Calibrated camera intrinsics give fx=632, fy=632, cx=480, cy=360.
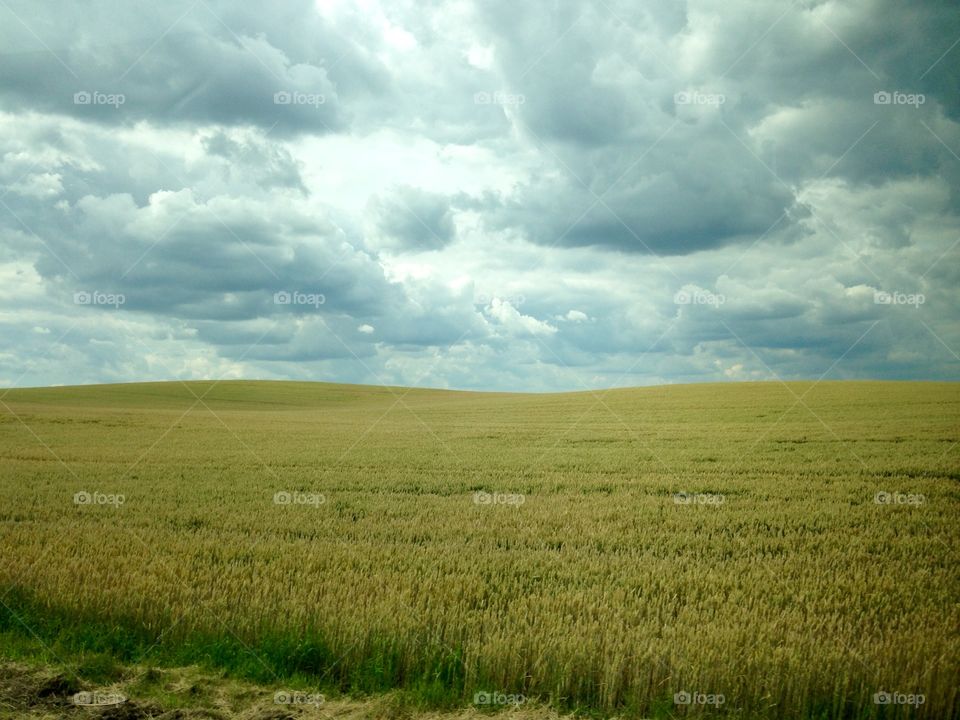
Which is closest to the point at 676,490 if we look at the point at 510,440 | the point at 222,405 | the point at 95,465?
the point at 510,440

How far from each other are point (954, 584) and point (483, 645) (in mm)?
7574

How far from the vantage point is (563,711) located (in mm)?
6004

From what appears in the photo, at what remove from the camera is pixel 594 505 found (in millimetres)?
15195

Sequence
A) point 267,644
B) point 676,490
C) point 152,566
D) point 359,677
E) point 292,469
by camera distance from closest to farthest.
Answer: point 359,677 → point 267,644 → point 152,566 → point 676,490 → point 292,469

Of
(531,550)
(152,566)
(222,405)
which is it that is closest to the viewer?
(152,566)

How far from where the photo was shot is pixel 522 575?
9.48m

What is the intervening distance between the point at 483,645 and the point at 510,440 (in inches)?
1003

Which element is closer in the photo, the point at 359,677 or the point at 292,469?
the point at 359,677

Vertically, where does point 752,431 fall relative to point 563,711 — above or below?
above

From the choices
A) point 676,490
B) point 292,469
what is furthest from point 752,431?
point 292,469

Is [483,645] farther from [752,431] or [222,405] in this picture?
[222,405]

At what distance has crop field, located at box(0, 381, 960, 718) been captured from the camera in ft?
20.8

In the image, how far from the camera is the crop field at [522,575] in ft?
20.8

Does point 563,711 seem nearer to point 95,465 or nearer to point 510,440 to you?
point 95,465
